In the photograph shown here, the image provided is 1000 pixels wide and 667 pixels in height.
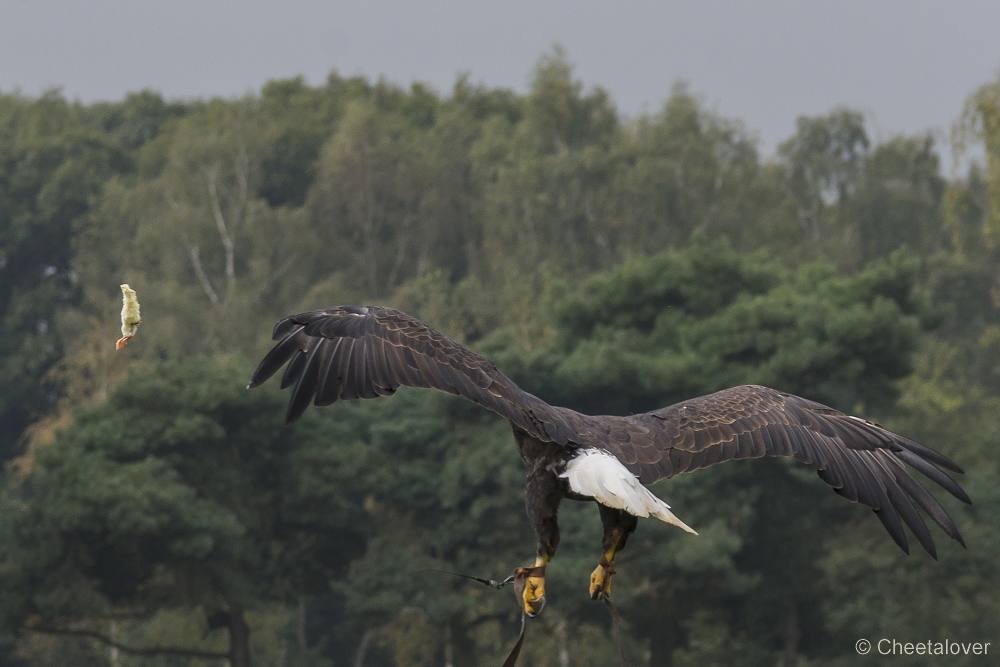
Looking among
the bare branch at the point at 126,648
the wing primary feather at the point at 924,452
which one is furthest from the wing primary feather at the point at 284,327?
the bare branch at the point at 126,648

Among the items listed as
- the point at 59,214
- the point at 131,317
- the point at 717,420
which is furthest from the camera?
the point at 59,214

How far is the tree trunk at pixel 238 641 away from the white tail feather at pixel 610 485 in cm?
2408

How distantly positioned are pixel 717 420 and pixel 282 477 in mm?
23077

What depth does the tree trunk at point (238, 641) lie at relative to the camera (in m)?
30.2

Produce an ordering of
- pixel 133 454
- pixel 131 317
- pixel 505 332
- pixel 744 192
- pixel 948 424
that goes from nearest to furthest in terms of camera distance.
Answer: pixel 131 317 < pixel 133 454 < pixel 505 332 < pixel 948 424 < pixel 744 192

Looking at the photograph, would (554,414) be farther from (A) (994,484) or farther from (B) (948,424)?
(B) (948,424)

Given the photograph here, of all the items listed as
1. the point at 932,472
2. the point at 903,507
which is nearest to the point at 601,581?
the point at 903,507

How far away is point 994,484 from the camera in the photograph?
3014 cm

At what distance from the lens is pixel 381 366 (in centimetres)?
744

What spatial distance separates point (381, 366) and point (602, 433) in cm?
102

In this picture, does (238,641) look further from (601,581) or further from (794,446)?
(601,581)

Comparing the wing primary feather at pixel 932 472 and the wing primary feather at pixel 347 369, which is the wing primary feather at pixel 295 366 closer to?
the wing primary feather at pixel 347 369

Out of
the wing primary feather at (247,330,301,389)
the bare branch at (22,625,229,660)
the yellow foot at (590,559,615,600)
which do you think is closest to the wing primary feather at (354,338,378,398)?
the wing primary feather at (247,330,301,389)

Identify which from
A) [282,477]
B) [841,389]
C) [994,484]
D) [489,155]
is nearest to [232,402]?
[282,477]
